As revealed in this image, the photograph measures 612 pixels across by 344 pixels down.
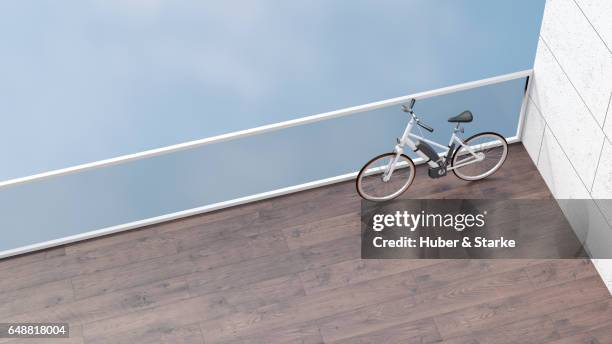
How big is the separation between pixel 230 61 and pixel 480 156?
2631 millimetres

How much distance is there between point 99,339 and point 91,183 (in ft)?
2.98

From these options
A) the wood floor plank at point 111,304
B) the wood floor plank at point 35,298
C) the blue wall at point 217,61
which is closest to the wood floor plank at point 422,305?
the wood floor plank at point 111,304

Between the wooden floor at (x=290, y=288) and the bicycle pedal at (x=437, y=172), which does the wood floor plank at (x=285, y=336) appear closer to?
the wooden floor at (x=290, y=288)

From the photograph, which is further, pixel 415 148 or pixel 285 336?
pixel 415 148

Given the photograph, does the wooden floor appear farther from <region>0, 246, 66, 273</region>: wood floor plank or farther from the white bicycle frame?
the white bicycle frame

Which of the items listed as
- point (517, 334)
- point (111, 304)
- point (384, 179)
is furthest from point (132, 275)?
point (517, 334)

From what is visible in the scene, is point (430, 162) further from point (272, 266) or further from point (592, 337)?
point (592, 337)

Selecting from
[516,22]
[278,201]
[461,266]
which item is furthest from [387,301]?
[516,22]

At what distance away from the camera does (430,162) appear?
507 cm

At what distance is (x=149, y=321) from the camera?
4.70m

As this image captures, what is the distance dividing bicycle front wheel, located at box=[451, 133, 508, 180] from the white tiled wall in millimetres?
247

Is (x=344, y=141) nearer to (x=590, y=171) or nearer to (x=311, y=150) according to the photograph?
(x=311, y=150)

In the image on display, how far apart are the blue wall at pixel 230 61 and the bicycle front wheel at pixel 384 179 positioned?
1787 millimetres

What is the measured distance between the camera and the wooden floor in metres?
4.60
